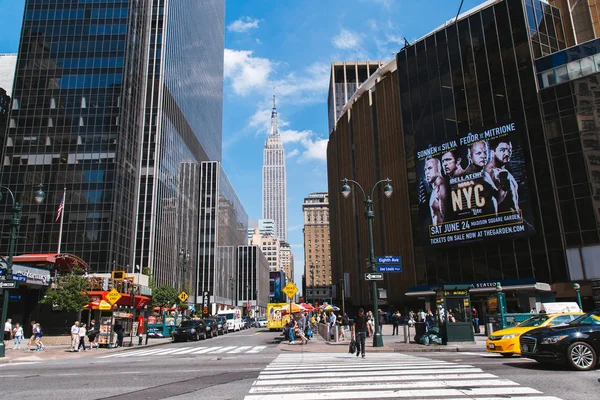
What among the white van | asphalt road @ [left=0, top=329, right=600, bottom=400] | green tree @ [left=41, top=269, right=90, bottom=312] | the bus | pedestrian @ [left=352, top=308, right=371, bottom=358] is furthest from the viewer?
the white van

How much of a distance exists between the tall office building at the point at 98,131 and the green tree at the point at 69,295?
33.3 metres

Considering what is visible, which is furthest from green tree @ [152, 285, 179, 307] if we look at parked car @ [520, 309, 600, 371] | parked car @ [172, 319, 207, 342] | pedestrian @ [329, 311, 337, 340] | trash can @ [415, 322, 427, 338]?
parked car @ [520, 309, 600, 371]

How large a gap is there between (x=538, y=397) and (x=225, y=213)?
12134cm

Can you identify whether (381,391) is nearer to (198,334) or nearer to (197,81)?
(198,334)

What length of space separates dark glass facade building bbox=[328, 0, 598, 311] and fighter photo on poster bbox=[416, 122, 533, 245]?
7.8 inches

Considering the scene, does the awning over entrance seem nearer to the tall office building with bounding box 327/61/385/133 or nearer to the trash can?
the trash can

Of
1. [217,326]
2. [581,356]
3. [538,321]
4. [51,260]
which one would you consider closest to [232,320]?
[217,326]

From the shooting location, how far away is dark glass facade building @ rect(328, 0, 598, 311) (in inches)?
1591

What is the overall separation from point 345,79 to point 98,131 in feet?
365

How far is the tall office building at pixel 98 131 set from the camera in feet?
210

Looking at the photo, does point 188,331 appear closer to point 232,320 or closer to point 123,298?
point 123,298

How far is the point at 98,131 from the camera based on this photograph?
2638 inches

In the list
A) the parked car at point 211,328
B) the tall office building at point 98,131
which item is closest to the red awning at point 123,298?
the parked car at point 211,328

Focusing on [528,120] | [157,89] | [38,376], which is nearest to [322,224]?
[157,89]
